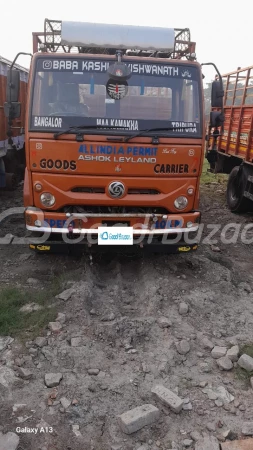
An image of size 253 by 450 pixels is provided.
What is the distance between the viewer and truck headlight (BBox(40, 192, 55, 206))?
4.25 metres

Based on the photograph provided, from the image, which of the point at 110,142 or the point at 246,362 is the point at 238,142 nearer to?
the point at 110,142

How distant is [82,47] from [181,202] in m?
2.22

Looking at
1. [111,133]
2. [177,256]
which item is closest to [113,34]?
[111,133]

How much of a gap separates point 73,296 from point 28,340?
2.64 ft

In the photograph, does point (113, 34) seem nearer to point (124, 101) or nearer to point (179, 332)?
point (124, 101)

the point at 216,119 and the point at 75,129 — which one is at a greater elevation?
the point at 216,119

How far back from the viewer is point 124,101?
14.0 feet

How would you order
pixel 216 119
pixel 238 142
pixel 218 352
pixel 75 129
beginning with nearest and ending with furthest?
1. pixel 218 352
2. pixel 75 129
3. pixel 216 119
4. pixel 238 142

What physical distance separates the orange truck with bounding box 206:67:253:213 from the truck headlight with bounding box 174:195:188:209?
2.32 metres

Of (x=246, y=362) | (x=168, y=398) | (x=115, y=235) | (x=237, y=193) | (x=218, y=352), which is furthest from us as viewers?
(x=237, y=193)

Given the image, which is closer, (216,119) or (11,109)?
(11,109)

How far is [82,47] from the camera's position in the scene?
4.71 metres

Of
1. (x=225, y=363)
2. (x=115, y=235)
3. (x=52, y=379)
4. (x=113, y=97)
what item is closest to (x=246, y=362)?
(x=225, y=363)

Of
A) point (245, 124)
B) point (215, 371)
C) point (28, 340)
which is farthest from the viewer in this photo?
point (245, 124)
